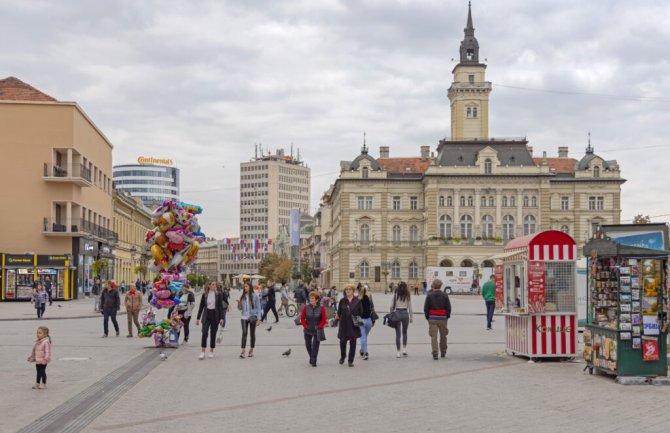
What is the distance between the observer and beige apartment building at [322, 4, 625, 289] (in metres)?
103

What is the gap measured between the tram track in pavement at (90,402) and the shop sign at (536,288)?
26.3 ft

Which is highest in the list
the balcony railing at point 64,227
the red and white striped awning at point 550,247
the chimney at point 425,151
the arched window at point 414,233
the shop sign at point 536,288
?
the chimney at point 425,151

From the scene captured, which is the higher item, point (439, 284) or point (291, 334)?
point (439, 284)

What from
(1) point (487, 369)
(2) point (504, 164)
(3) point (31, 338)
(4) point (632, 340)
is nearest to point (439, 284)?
(1) point (487, 369)

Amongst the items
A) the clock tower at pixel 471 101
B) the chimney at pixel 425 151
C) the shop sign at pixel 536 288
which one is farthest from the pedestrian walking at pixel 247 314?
the chimney at pixel 425 151

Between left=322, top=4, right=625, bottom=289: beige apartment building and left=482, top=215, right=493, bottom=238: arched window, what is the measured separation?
12 cm

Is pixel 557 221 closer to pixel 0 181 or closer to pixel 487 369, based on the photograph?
pixel 0 181

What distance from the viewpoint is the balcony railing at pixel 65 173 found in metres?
59.5

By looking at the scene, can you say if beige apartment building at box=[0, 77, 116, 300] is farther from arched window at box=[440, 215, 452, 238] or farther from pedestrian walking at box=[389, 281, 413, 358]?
arched window at box=[440, 215, 452, 238]

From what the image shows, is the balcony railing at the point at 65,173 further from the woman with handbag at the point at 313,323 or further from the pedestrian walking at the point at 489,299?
the woman with handbag at the point at 313,323

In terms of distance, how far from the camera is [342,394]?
1373 cm

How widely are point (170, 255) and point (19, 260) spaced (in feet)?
123

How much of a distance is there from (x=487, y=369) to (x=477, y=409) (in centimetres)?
533

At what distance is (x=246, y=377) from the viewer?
52.5 feet
